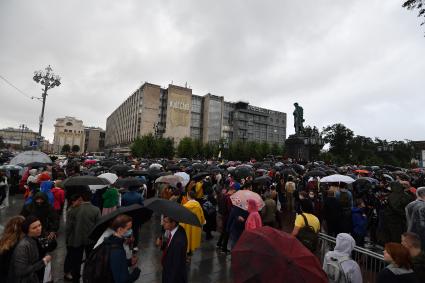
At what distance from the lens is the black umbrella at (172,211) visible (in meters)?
3.41

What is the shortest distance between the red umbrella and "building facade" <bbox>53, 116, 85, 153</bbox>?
139 meters

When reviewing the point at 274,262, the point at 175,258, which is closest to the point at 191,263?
the point at 175,258

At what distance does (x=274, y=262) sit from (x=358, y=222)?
5.09 m

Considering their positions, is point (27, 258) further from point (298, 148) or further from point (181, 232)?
point (298, 148)

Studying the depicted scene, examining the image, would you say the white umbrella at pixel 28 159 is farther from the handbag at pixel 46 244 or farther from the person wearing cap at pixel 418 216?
the person wearing cap at pixel 418 216

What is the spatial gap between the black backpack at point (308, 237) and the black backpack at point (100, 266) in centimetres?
282

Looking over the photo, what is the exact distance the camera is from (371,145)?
75688 millimetres

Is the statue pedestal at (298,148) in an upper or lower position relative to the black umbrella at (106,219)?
upper

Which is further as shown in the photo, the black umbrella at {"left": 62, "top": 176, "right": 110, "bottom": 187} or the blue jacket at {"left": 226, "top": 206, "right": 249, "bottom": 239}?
the black umbrella at {"left": 62, "top": 176, "right": 110, "bottom": 187}

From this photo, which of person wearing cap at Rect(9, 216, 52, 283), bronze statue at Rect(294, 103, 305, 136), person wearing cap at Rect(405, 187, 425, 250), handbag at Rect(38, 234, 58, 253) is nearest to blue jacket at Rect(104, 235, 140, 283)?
person wearing cap at Rect(9, 216, 52, 283)

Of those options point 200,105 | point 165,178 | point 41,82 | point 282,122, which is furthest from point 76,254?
point 282,122

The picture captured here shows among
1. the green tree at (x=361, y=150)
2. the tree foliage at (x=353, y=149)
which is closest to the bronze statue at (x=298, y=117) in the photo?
the green tree at (x=361, y=150)

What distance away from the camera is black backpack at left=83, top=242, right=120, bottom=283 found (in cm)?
268

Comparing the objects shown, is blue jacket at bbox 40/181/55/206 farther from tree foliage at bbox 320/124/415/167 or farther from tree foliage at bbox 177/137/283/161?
tree foliage at bbox 320/124/415/167
